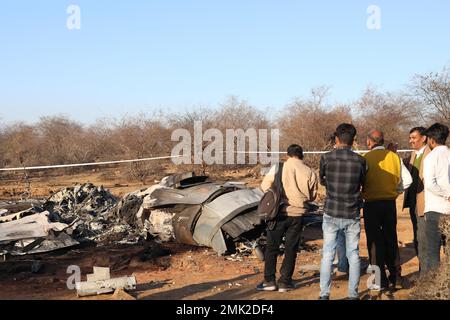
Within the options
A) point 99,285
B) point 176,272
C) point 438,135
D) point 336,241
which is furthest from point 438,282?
point 176,272

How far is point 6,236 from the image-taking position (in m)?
8.95

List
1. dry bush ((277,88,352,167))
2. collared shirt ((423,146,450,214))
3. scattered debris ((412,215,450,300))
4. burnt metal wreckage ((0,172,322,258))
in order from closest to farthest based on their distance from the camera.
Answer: scattered debris ((412,215,450,300))
collared shirt ((423,146,450,214))
burnt metal wreckage ((0,172,322,258))
dry bush ((277,88,352,167))

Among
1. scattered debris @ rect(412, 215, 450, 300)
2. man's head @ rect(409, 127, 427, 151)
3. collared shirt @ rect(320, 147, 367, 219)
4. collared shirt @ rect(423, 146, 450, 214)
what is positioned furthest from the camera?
man's head @ rect(409, 127, 427, 151)

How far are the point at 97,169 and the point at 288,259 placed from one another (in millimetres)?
23017

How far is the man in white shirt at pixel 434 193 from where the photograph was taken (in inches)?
217

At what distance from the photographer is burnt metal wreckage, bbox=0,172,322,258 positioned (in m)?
8.53

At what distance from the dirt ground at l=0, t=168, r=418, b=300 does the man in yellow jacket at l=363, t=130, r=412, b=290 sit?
0.53 meters

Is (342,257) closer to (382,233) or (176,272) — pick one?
(382,233)

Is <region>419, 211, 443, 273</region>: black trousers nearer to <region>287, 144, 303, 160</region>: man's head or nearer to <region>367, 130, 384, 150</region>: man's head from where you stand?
<region>367, 130, 384, 150</region>: man's head

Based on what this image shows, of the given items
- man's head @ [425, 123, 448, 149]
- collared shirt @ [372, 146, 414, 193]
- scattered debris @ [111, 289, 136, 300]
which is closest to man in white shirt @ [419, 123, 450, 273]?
man's head @ [425, 123, 448, 149]

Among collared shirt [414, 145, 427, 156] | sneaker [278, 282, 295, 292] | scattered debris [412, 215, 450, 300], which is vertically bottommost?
sneaker [278, 282, 295, 292]

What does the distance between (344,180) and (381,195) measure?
76 cm
